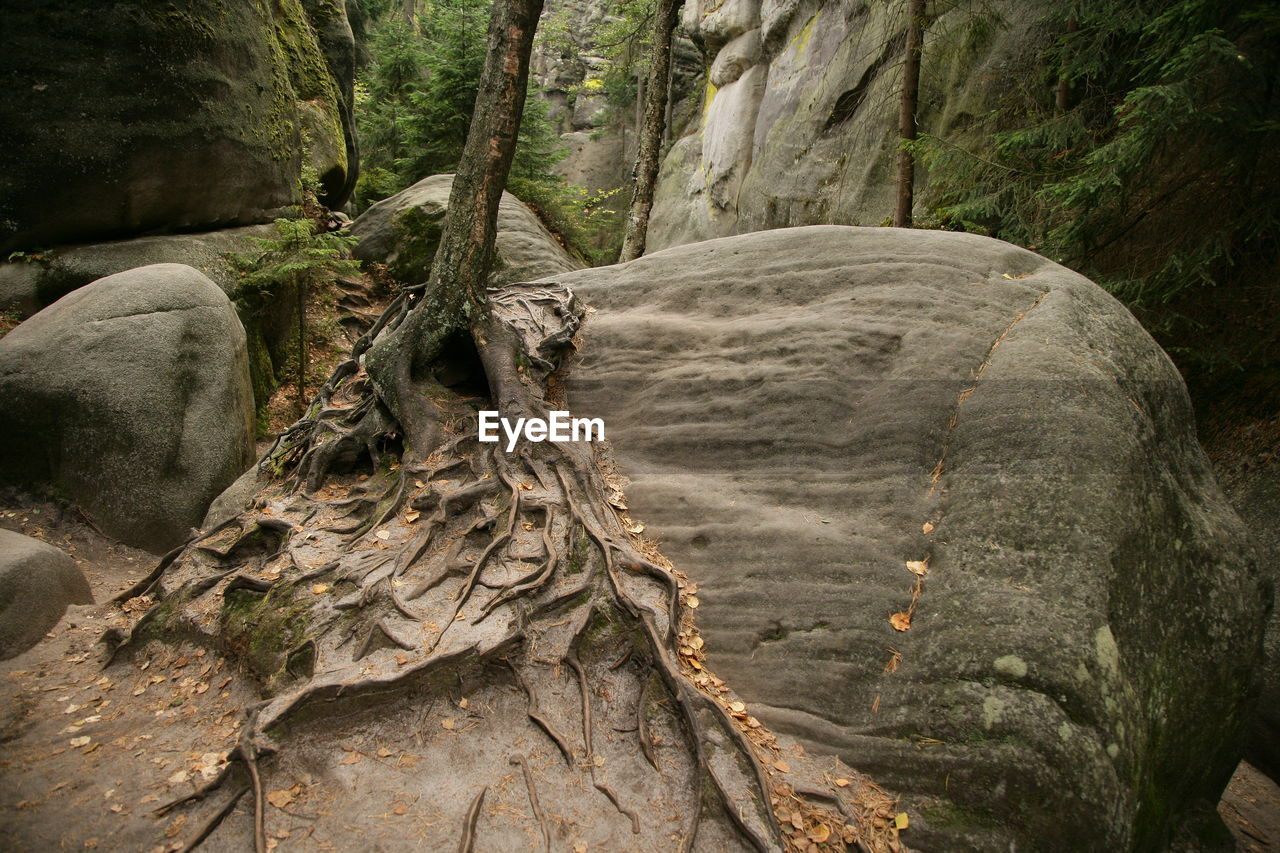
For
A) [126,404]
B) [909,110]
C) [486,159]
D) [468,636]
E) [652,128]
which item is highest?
[909,110]

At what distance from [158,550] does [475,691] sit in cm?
515

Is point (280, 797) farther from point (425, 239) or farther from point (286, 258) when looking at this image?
point (425, 239)

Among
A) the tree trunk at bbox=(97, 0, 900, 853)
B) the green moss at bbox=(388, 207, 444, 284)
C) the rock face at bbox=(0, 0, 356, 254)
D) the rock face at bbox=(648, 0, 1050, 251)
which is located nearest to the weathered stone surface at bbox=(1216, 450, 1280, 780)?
the tree trunk at bbox=(97, 0, 900, 853)

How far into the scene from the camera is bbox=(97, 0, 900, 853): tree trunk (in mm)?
3492

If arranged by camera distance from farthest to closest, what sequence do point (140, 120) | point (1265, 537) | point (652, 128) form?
point (652, 128), point (140, 120), point (1265, 537)

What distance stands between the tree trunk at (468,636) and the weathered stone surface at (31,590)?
1.70ft

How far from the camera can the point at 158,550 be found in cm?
709

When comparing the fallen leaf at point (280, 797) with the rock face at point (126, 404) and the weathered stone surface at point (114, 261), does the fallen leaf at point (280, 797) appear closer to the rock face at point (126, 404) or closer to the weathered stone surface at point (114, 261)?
the rock face at point (126, 404)

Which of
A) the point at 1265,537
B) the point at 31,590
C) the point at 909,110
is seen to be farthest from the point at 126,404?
the point at 1265,537

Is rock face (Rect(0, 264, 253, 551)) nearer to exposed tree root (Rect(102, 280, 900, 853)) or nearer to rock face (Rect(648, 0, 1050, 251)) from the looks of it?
exposed tree root (Rect(102, 280, 900, 853))

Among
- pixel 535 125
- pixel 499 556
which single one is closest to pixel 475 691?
pixel 499 556

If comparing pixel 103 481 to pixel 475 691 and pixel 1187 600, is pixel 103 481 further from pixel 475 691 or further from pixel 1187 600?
pixel 1187 600

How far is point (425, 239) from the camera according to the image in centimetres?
1231

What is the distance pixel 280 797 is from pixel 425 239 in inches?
418
